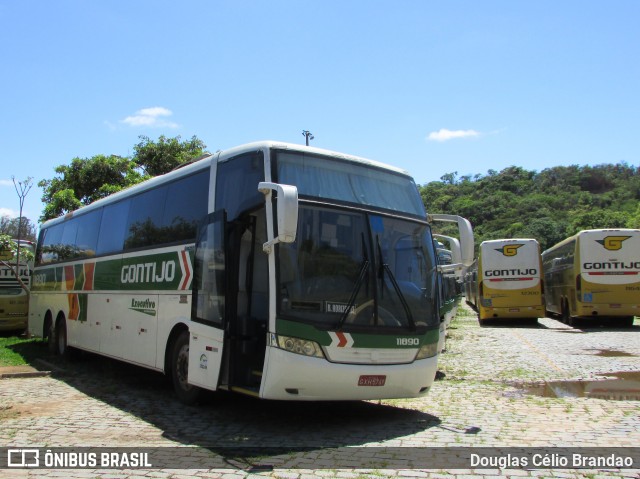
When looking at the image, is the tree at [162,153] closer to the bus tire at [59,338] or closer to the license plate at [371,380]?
the bus tire at [59,338]

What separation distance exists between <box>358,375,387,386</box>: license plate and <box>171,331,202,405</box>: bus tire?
271 cm

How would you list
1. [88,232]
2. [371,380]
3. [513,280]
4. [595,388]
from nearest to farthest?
[371,380], [595,388], [88,232], [513,280]

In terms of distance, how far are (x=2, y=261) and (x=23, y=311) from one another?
1.95m

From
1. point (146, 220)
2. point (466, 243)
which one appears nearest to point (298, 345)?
point (466, 243)

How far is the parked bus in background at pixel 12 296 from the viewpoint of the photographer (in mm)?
20969

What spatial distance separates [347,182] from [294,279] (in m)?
1.62

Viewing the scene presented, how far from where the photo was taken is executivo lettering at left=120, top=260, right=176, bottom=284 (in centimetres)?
932

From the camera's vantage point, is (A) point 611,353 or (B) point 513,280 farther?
(B) point 513,280

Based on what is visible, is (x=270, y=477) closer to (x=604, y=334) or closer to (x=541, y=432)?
(x=541, y=432)

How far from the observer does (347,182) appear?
7781mm

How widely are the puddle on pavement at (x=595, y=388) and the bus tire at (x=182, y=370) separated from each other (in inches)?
206

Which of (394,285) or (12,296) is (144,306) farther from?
(12,296)

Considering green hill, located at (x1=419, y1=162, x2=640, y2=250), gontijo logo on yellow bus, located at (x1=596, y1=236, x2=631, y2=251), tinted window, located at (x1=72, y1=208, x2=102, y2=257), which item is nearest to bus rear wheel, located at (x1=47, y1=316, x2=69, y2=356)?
tinted window, located at (x1=72, y1=208, x2=102, y2=257)

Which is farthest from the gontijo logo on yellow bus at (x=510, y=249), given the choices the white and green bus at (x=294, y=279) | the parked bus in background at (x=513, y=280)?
the white and green bus at (x=294, y=279)
